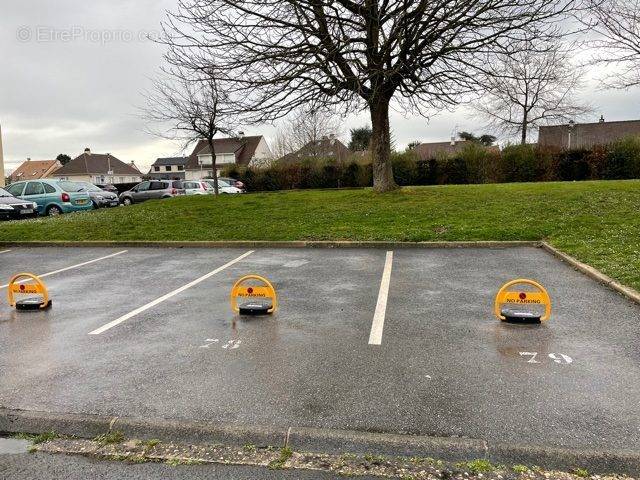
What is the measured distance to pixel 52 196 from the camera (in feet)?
65.8

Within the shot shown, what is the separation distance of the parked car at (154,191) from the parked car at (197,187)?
0.49 m

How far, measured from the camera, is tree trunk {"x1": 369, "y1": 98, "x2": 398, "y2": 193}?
1669 cm

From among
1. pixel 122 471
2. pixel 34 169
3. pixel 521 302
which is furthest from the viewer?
pixel 34 169

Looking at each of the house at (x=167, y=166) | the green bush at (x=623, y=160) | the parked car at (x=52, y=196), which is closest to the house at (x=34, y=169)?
the house at (x=167, y=166)

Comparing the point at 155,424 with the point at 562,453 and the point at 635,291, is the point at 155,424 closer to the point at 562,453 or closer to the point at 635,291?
the point at 562,453

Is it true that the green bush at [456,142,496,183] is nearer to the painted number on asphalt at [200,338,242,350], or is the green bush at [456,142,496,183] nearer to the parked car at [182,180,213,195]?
the parked car at [182,180,213,195]

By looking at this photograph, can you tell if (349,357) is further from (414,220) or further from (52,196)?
(52,196)

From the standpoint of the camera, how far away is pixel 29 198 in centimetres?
2023

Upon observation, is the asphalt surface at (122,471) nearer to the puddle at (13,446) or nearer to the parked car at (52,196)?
the puddle at (13,446)

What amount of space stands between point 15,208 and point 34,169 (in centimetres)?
8116

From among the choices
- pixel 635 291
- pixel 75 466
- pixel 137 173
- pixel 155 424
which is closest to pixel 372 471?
pixel 155 424

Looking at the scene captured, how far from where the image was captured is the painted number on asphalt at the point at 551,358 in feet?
14.2

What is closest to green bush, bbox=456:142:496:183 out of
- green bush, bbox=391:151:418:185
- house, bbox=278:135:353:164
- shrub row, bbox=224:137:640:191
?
shrub row, bbox=224:137:640:191

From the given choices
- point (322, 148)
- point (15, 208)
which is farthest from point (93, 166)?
point (15, 208)
